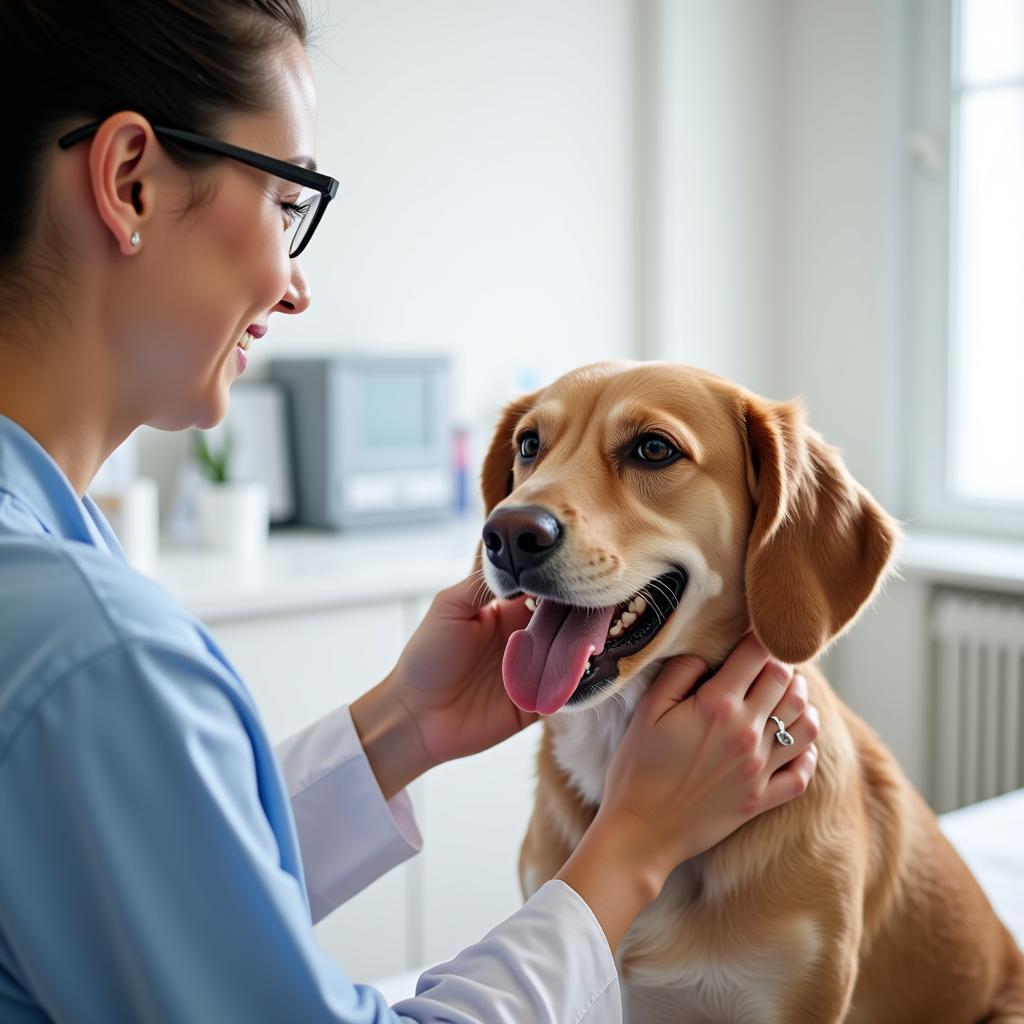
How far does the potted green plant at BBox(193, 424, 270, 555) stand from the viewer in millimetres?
2451

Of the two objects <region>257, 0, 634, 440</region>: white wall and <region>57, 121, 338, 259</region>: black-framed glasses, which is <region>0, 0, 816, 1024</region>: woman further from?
<region>257, 0, 634, 440</region>: white wall

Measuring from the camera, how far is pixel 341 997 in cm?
69

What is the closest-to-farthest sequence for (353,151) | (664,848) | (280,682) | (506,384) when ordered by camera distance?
(664,848) < (280,682) < (353,151) < (506,384)

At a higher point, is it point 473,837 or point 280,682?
point 280,682

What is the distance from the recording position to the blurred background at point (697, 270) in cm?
274

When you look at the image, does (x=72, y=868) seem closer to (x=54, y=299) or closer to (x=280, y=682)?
(x=54, y=299)

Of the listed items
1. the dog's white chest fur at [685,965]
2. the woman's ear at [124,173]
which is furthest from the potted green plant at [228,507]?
the woman's ear at [124,173]

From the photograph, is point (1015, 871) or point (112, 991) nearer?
point (112, 991)

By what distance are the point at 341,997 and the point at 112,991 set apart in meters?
0.14

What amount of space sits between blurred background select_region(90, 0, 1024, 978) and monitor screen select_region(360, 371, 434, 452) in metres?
0.01

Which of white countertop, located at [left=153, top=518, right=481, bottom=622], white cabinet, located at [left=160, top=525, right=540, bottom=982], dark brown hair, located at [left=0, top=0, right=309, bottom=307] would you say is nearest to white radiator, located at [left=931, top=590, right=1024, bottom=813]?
white cabinet, located at [left=160, top=525, right=540, bottom=982]

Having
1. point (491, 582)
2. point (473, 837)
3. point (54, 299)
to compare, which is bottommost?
point (473, 837)

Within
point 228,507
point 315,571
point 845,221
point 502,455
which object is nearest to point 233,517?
point 228,507

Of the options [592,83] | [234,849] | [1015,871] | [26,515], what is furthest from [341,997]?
[592,83]
